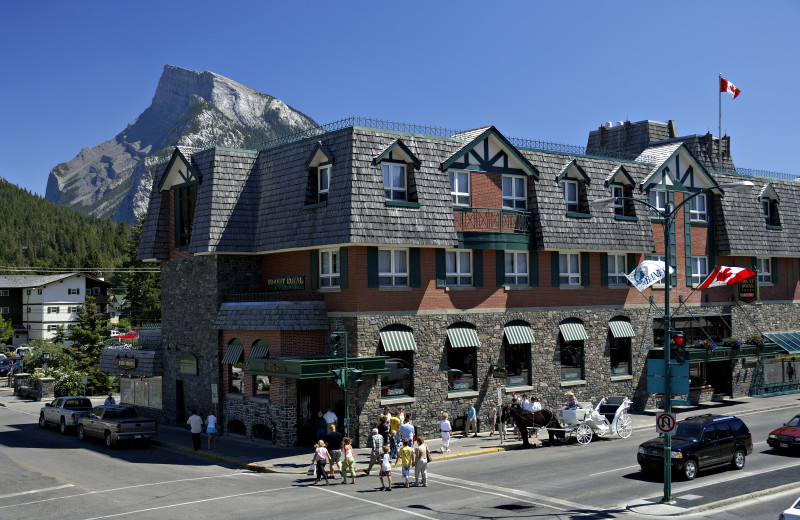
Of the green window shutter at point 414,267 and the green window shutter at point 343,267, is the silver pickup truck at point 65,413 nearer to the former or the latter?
the green window shutter at point 343,267

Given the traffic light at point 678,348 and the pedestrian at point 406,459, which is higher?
the traffic light at point 678,348

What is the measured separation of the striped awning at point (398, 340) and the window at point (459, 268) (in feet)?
10.4

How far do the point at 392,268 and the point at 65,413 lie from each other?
1782cm

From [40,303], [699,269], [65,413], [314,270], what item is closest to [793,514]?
[314,270]

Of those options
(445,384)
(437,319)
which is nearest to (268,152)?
(437,319)

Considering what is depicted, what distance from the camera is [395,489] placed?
22.8 metres

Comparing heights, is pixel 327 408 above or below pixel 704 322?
below

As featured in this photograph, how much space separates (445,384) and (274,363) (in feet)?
24.3

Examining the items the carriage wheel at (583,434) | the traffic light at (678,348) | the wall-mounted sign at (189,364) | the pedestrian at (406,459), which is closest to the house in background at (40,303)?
the wall-mounted sign at (189,364)

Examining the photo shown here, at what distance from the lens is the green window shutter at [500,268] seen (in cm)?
3419

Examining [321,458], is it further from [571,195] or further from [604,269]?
[604,269]

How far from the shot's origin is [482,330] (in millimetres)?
33406

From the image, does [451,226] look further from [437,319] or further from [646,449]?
[646,449]

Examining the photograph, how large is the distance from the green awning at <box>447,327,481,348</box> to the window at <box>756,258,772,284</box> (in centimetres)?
2174
